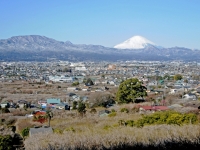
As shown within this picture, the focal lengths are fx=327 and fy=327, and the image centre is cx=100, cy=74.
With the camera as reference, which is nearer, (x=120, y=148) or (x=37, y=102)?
(x=120, y=148)

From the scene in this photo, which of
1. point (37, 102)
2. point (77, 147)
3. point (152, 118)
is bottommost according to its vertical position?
point (37, 102)

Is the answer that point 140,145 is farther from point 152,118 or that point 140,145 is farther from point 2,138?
point 2,138

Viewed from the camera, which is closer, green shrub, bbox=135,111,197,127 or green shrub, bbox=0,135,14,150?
green shrub, bbox=135,111,197,127

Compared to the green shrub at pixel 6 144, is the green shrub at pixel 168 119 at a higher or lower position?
higher

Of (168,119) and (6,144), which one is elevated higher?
(168,119)

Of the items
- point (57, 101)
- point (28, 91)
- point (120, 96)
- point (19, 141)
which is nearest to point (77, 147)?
point (19, 141)

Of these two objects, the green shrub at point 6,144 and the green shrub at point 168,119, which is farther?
the green shrub at point 6,144

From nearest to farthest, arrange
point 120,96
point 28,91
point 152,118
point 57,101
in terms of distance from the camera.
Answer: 1. point 152,118
2. point 120,96
3. point 57,101
4. point 28,91

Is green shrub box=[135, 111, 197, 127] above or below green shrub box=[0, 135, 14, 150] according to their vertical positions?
above

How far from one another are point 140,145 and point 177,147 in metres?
0.52

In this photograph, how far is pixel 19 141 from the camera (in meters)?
11.4

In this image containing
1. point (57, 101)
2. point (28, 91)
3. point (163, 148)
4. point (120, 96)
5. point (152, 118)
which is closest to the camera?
point (163, 148)

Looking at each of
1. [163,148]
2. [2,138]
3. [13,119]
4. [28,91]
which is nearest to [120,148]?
[163,148]

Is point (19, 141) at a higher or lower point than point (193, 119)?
lower
